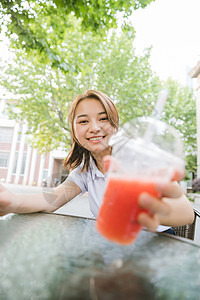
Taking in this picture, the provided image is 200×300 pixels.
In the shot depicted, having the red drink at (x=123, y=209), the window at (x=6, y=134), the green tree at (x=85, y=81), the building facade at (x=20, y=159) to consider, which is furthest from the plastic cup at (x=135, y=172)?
the window at (x=6, y=134)

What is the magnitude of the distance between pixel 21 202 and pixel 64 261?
28.8 inches

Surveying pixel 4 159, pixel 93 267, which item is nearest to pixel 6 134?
pixel 4 159

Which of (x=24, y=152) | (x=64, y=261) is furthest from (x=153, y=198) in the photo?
(x=24, y=152)

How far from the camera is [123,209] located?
1.88ft

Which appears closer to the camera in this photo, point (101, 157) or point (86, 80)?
point (101, 157)

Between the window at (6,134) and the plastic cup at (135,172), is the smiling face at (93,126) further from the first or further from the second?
the window at (6,134)

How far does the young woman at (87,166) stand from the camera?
124cm

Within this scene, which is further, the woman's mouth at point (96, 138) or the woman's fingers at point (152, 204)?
the woman's mouth at point (96, 138)

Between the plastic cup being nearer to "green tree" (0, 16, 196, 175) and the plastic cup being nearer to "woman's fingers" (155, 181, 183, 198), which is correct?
"woman's fingers" (155, 181, 183, 198)

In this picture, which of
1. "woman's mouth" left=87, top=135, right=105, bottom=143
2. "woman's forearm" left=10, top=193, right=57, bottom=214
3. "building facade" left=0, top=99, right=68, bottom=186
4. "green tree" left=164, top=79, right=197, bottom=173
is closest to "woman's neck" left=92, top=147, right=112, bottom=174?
"woman's mouth" left=87, top=135, right=105, bottom=143

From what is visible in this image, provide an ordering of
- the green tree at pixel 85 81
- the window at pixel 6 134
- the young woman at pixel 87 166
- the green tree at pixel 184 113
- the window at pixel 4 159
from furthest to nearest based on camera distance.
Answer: the window at pixel 6 134, the window at pixel 4 159, the green tree at pixel 184 113, the green tree at pixel 85 81, the young woman at pixel 87 166

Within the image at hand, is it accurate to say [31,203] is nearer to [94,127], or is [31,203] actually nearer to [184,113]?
[94,127]

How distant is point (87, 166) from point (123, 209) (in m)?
1.27

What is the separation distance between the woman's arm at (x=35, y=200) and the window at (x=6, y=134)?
26.0m
